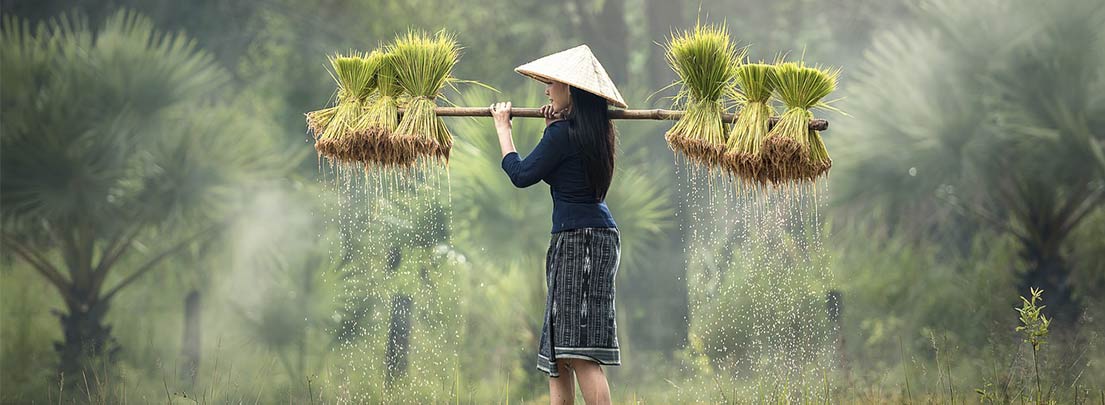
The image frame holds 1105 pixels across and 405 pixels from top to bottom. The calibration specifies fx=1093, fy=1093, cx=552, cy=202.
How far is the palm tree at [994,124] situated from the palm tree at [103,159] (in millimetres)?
4387

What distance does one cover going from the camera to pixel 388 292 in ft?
25.4

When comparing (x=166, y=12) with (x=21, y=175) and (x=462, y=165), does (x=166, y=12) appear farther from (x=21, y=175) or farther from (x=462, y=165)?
(x=462, y=165)

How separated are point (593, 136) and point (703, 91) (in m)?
0.58

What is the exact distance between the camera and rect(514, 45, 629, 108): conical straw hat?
11.1 feet

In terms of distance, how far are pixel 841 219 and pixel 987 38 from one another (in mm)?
1557

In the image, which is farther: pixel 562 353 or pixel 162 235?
pixel 162 235

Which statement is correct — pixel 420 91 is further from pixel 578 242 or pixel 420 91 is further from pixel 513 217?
pixel 513 217

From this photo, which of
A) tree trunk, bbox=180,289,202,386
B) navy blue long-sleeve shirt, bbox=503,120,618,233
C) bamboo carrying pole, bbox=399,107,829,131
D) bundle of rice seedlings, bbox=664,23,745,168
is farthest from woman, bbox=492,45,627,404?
tree trunk, bbox=180,289,202,386

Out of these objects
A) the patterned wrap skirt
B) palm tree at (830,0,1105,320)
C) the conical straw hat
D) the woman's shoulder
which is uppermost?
palm tree at (830,0,1105,320)

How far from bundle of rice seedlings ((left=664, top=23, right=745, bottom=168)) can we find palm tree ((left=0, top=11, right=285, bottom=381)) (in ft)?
16.0

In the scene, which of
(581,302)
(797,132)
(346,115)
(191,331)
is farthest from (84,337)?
(797,132)

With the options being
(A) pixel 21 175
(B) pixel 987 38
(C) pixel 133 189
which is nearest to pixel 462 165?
(C) pixel 133 189

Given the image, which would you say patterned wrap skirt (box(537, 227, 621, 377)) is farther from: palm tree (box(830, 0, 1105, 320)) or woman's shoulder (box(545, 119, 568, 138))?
palm tree (box(830, 0, 1105, 320))

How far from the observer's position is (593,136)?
3.38 meters
